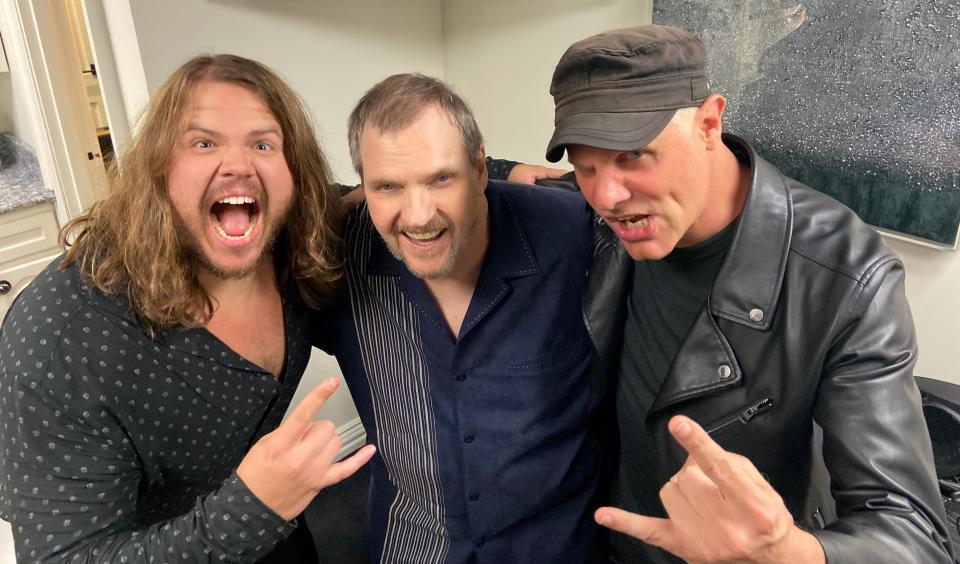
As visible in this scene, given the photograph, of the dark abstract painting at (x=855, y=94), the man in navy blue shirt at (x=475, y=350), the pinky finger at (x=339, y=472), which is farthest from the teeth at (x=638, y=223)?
the dark abstract painting at (x=855, y=94)

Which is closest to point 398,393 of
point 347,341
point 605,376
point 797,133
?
point 347,341

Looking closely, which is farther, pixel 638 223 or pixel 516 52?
pixel 516 52

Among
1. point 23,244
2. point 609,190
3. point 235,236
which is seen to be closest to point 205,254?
point 235,236

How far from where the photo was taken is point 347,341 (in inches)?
51.8

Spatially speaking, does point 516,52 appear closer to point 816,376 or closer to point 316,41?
point 316,41

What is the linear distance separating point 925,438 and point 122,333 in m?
1.17

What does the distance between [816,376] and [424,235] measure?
0.66 meters

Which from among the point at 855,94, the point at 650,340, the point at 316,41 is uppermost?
the point at 316,41

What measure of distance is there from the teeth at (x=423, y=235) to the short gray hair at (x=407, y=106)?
6.1 inches

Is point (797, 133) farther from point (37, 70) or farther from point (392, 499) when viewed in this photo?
point (37, 70)

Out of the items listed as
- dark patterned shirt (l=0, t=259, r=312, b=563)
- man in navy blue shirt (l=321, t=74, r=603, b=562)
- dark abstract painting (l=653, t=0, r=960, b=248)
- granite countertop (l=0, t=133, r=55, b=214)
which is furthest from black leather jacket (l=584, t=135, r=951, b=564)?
granite countertop (l=0, t=133, r=55, b=214)

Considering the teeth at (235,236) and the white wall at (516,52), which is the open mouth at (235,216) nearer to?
the teeth at (235,236)

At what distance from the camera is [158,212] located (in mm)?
1027

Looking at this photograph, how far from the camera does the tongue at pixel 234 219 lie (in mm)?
1099
